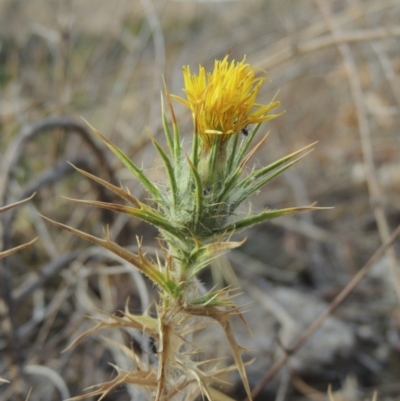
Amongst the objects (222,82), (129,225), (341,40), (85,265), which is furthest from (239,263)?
(222,82)

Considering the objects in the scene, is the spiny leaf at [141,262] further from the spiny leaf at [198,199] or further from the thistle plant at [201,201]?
the spiny leaf at [198,199]

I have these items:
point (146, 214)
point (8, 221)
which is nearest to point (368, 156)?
point (8, 221)

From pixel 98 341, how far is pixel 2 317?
0.67 metres

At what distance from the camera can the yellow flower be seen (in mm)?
826

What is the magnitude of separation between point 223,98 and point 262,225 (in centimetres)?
313

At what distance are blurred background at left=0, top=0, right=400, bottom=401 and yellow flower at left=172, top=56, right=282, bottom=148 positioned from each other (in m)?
0.99

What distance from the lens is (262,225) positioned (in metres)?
3.90

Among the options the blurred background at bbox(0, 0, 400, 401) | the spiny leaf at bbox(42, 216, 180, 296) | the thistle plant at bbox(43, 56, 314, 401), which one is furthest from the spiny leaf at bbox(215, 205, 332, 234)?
the blurred background at bbox(0, 0, 400, 401)

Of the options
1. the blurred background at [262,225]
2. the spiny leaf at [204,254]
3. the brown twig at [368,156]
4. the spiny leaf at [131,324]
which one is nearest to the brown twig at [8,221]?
the blurred background at [262,225]

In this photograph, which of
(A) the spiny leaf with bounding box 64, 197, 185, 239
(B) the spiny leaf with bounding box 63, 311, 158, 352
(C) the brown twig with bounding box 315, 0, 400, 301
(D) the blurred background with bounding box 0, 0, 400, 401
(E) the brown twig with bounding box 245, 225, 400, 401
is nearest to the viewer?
(A) the spiny leaf with bounding box 64, 197, 185, 239

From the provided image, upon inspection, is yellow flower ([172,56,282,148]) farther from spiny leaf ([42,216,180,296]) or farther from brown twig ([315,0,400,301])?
brown twig ([315,0,400,301])

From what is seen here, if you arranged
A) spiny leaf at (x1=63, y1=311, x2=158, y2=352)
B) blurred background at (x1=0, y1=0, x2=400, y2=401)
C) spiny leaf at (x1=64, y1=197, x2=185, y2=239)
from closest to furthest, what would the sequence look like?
spiny leaf at (x1=64, y1=197, x2=185, y2=239), spiny leaf at (x1=63, y1=311, x2=158, y2=352), blurred background at (x1=0, y1=0, x2=400, y2=401)

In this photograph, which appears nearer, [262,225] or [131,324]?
[131,324]

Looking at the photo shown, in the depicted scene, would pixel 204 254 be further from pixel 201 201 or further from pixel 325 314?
pixel 325 314
